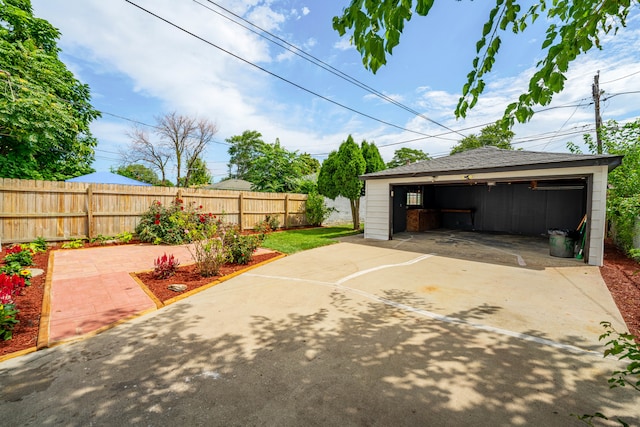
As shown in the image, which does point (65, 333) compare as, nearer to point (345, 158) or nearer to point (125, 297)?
point (125, 297)

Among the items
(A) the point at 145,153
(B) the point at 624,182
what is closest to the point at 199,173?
(A) the point at 145,153

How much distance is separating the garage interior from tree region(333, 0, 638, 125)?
28.3 ft

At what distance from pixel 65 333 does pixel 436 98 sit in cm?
1515

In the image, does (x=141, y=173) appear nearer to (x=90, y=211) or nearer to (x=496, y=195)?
(x=90, y=211)

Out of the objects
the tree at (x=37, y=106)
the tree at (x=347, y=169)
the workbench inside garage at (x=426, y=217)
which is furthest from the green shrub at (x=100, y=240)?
the workbench inside garage at (x=426, y=217)

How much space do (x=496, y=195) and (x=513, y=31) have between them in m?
13.4

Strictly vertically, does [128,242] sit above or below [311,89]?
below

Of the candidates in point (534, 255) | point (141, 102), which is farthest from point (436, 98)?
Answer: point (141, 102)

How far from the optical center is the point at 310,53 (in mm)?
8992

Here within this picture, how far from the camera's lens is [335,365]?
2377 millimetres

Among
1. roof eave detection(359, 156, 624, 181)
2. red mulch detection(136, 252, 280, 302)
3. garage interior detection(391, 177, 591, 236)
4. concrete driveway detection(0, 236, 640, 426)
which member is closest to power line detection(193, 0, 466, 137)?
roof eave detection(359, 156, 624, 181)

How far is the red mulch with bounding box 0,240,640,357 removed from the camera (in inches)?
109

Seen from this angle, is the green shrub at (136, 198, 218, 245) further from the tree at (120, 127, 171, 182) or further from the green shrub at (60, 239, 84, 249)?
the tree at (120, 127, 171, 182)

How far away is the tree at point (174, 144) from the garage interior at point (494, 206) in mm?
20375
